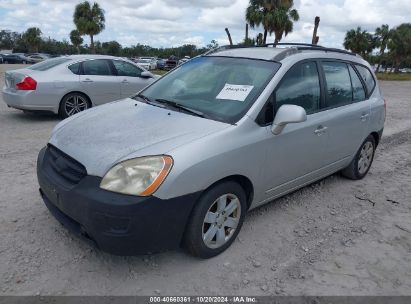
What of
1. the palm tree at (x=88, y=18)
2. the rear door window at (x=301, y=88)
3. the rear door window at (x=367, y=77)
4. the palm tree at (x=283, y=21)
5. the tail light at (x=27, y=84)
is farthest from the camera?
the palm tree at (x=88, y=18)

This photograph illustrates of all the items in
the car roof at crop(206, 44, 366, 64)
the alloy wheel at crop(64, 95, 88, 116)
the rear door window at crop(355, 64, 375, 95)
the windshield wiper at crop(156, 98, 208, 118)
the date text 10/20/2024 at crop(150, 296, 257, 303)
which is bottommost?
the date text 10/20/2024 at crop(150, 296, 257, 303)

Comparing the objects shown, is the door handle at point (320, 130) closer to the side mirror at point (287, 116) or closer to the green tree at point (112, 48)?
the side mirror at point (287, 116)

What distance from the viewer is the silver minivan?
8.62ft

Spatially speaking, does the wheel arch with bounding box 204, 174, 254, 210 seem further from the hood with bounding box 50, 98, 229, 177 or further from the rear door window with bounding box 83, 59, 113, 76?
the rear door window with bounding box 83, 59, 113, 76

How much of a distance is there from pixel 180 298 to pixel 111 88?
6744mm

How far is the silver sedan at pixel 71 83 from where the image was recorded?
7.65m

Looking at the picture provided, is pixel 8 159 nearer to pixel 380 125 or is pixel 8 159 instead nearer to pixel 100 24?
pixel 380 125

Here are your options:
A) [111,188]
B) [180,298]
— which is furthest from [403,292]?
[111,188]

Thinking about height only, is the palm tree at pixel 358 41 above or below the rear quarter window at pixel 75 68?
above

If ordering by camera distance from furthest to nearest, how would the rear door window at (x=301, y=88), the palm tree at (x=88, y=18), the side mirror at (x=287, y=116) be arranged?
the palm tree at (x=88, y=18) < the rear door window at (x=301, y=88) < the side mirror at (x=287, y=116)

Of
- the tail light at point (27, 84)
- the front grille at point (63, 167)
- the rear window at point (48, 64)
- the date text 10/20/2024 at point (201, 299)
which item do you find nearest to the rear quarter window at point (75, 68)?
the rear window at point (48, 64)

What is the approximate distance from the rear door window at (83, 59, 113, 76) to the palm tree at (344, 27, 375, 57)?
50216 mm

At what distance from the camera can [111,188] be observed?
2.61 m

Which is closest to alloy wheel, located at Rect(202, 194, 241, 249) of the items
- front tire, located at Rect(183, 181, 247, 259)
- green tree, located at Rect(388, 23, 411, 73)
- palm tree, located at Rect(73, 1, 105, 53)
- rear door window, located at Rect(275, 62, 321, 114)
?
front tire, located at Rect(183, 181, 247, 259)
